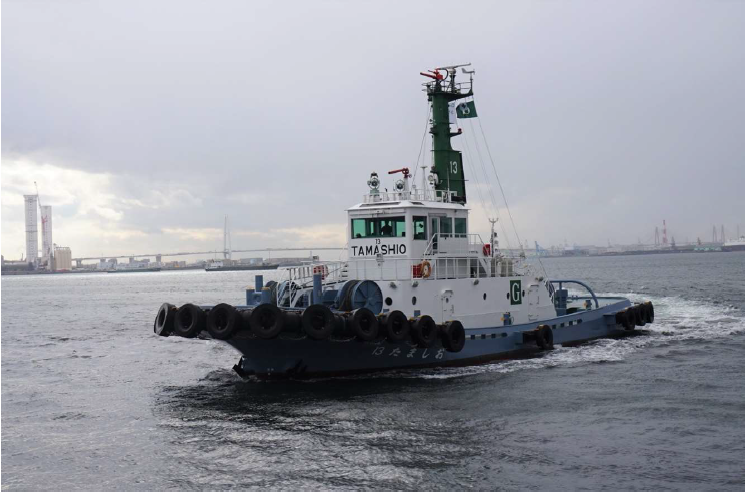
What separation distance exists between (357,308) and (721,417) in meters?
8.51

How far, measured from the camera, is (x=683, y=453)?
37.4ft

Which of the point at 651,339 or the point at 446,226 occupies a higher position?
the point at 446,226

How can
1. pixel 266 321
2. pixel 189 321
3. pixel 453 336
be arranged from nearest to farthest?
pixel 266 321 → pixel 189 321 → pixel 453 336

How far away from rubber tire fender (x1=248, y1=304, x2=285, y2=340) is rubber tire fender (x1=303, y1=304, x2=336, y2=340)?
563mm

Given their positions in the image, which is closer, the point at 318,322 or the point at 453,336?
the point at 318,322

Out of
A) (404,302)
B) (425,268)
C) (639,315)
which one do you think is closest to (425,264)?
(425,268)

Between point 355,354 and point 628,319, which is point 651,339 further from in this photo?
point 355,354

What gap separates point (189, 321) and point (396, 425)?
558 cm

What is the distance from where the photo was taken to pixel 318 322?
15.3m

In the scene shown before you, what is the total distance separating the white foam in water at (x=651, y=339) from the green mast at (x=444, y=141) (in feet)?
19.4

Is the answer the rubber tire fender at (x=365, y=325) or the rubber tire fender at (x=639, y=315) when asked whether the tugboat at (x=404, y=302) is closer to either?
the rubber tire fender at (x=365, y=325)

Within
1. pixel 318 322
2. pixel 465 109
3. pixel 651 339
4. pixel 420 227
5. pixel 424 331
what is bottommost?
pixel 651 339

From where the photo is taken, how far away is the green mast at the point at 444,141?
2197cm

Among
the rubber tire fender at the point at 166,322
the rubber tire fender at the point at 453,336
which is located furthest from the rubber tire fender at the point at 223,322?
the rubber tire fender at the point at 453,336
